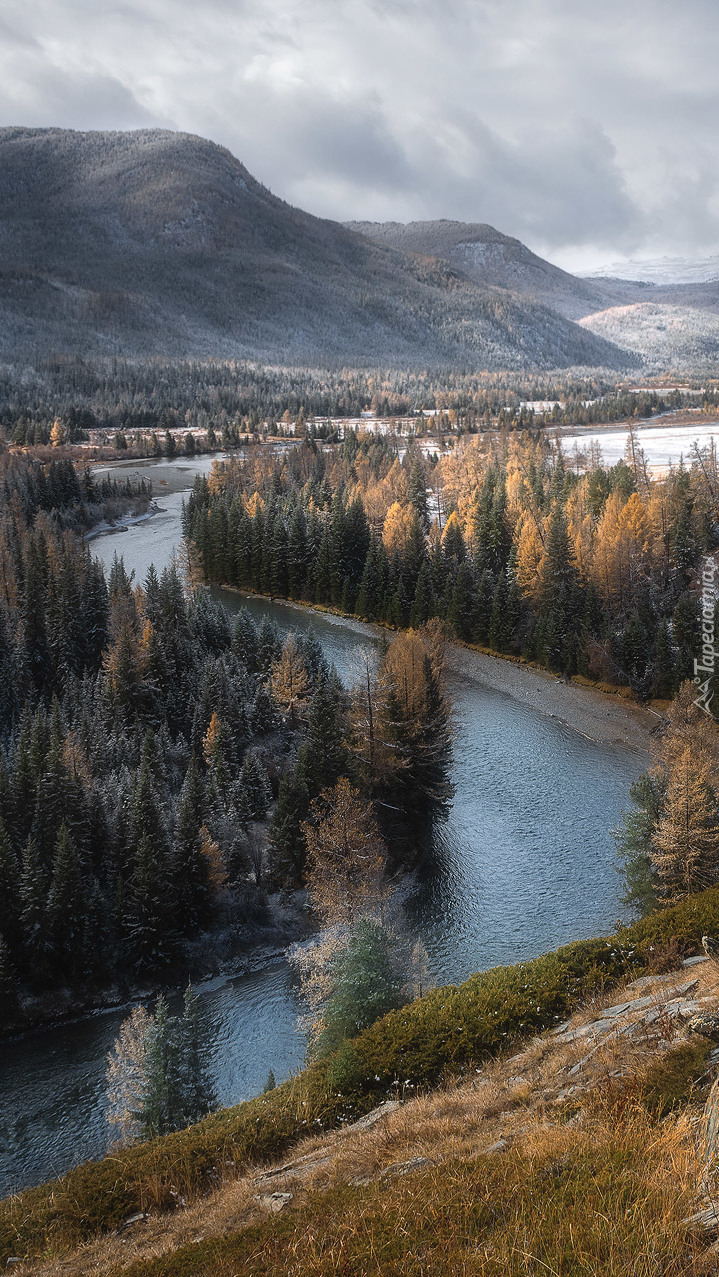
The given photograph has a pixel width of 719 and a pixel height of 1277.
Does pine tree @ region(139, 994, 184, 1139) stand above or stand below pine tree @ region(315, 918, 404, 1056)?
below

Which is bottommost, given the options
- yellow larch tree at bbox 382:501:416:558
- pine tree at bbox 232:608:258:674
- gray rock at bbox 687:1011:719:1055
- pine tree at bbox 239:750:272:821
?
pine tree at bbox 239:750:272:821

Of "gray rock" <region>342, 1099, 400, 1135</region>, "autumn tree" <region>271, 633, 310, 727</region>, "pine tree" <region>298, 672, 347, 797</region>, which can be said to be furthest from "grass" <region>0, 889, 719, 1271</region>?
"autumn tree" <region>271, 633, 310, 727</region>

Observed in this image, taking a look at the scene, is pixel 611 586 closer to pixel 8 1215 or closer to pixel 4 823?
pixel 4 823

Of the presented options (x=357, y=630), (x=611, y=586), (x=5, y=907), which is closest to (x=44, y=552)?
(x=357, y=630)

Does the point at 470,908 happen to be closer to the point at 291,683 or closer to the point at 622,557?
the point at 291,683

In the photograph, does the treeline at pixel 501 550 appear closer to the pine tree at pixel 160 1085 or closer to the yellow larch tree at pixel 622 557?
the yellow larch tree at pixel 622 557

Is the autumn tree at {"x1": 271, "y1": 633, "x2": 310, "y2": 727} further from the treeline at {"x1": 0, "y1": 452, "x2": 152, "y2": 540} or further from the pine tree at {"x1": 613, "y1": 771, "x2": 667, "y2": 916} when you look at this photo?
the treeline at {"x1": 0, "y1": 452, "x2": 152, "y2": 540}
